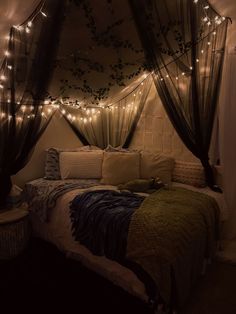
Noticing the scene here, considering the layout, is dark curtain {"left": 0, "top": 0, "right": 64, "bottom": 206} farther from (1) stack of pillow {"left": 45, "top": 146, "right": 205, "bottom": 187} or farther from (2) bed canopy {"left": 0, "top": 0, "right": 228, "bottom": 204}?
(1) stack of pillow {"left": 45, "top": 146, "right": 205, "bottom": 187}

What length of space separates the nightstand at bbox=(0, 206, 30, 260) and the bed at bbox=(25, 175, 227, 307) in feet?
0.67

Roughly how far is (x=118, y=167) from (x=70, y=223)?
3.06 ft

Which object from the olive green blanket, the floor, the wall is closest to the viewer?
the olive green blanket

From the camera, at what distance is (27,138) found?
2223 millimetres

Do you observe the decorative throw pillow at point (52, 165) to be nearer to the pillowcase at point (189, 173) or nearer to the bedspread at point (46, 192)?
the bedspread at point (46, 192)

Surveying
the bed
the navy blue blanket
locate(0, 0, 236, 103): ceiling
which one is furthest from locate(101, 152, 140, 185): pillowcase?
locate(0, 0, 236, 103): ceiling

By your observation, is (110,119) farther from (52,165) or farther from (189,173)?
(189,173)

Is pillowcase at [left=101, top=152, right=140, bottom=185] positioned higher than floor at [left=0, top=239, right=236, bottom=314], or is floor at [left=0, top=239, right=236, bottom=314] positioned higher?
pillowcase at [left=101, top=152, right=140, bottom=185]

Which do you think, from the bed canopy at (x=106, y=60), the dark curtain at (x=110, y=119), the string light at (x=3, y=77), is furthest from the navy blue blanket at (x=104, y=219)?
the dark curtain at (x=110, y=119)

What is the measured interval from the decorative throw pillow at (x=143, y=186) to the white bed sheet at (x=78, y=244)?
9.7 inches

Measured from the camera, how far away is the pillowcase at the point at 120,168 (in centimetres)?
292

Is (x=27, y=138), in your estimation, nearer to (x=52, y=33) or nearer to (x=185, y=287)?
(x=52, y=33)

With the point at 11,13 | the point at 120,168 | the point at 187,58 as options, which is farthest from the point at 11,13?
the point at 120,168

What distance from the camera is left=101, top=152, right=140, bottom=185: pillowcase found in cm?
292
